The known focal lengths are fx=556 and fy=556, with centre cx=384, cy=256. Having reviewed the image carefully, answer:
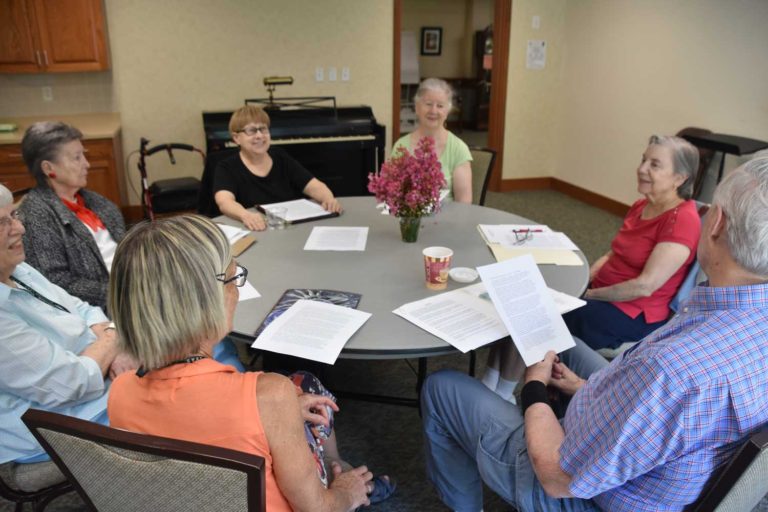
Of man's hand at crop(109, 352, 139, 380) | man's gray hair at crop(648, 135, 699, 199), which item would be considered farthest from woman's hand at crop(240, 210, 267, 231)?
man's gray hair at crop(648, 135, 699, 199)

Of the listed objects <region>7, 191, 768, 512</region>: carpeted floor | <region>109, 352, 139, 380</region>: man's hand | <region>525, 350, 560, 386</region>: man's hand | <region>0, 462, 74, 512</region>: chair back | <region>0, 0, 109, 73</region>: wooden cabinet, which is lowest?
<region>7, 191, 768, 512</region>: carpeted floor

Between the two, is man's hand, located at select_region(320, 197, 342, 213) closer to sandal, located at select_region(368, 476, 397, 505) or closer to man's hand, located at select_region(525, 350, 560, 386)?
sandal, located at select_region(368, 476, 397, 505)

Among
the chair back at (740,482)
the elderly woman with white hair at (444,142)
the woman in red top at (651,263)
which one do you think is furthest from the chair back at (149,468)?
the elderly woman with white hair at (444,142)

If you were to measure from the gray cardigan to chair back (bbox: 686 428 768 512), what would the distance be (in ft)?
6.31

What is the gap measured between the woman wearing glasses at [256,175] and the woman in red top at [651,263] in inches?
46.4

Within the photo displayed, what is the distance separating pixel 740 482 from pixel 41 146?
231 cm

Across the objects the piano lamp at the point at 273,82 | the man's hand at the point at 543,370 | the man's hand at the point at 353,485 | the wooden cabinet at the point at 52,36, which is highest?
the wooden cabinet at the point at 52,36

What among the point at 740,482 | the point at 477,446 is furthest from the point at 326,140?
the point at 740,482

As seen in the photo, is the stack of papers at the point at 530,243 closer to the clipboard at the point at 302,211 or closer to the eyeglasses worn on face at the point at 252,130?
the clipboard at the point at 302,211

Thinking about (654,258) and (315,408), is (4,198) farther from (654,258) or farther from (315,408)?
(654,258)

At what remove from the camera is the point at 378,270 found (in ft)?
6.26

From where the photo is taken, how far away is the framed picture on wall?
9.29 metres

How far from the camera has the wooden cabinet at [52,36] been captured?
3.93 m

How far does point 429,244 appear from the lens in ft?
7.06
